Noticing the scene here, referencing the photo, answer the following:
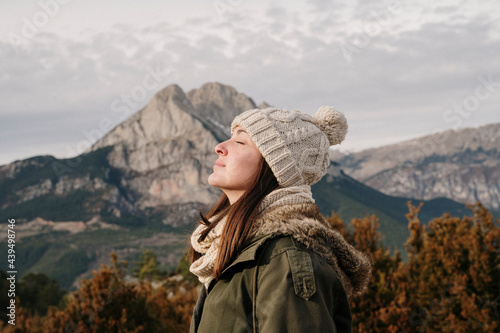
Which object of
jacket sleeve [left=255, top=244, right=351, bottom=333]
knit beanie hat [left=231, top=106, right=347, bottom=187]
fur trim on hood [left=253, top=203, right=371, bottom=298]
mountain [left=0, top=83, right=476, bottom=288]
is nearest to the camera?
jacket sleeve [left=255, top=244, right=351, bottom=333]

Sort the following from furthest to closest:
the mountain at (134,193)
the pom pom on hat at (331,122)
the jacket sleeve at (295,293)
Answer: the mountain at (134,193), the pom pom on hat at (331,122), the jacket sleeve at (295,293)

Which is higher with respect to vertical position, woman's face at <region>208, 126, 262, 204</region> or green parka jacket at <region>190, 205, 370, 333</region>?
woman's face at <region>208, 126, 262, 204</region>

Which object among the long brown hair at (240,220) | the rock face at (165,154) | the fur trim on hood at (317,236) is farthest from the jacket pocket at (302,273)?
the rock face at (165,154)

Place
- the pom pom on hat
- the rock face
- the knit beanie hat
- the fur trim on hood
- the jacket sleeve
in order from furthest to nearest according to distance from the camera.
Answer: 1. the rock face
2. the pom pom on hat
3. the knit beanie hat
4. the fur trim on hood
5. the jacket sleeve

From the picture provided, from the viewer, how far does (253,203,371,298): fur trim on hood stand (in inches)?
87.7

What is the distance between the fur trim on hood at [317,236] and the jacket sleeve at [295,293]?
0.11 m

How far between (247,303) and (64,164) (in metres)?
192

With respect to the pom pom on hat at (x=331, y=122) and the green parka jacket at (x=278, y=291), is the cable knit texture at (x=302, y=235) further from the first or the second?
the pom pom on hat at (x=331, y=122)

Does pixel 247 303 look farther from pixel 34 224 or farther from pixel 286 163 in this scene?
pixel 34 224

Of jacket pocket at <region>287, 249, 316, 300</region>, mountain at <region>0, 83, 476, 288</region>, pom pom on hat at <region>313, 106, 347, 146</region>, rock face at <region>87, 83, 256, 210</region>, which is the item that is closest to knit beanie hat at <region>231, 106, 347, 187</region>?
pom pom on hat at <region>313, 106, 347, 146</region>

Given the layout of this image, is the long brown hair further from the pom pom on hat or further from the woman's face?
the pom pom on hat

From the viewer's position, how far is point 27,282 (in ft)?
144

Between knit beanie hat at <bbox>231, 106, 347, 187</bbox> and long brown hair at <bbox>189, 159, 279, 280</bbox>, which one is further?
knit beanie hat at <bbox>231, 106, 347, 187</bbox>

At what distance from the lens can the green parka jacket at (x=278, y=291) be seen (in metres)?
1.97
